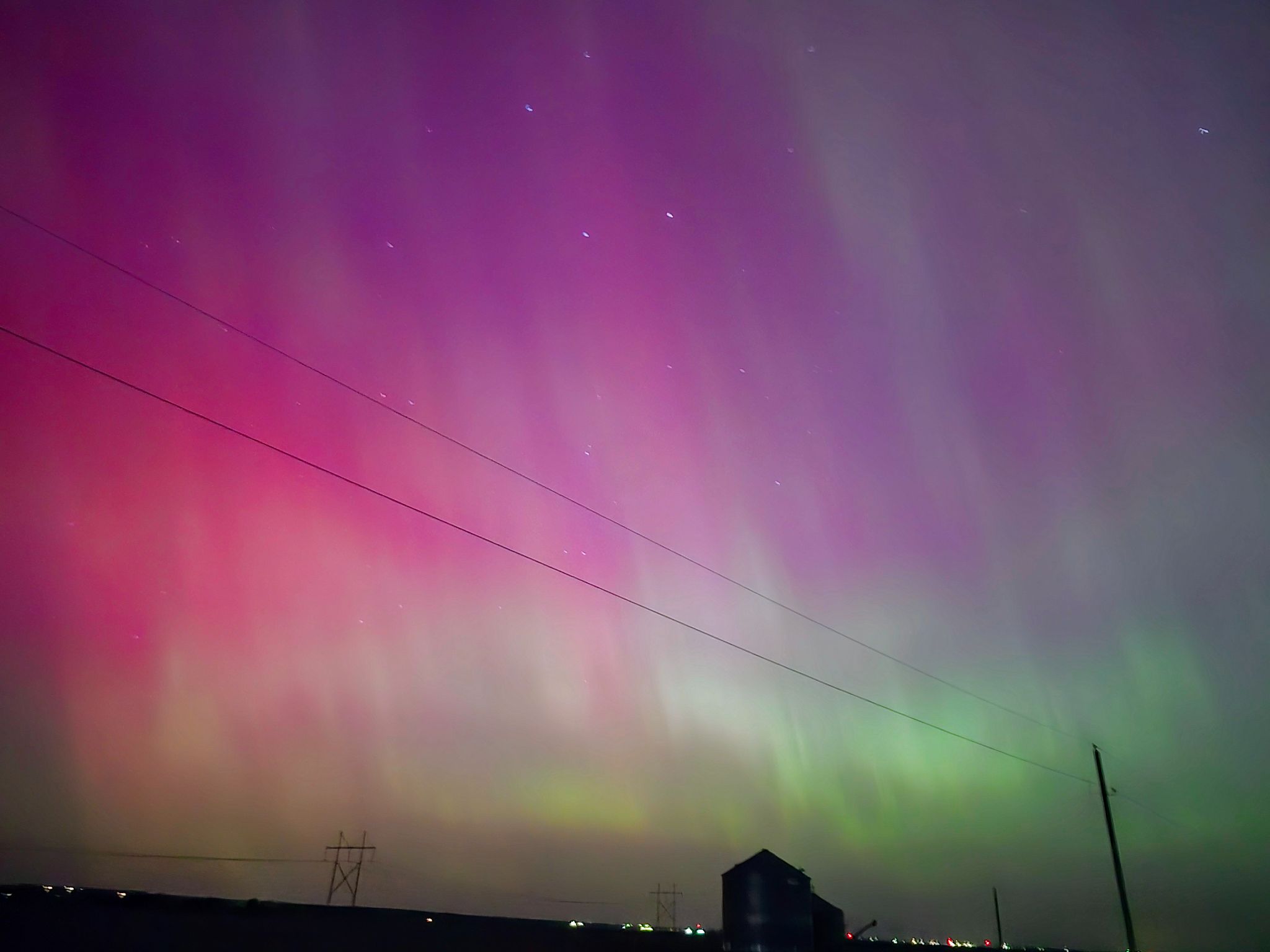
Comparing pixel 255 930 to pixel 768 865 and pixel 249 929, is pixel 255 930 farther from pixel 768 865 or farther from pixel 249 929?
pixel 768 865

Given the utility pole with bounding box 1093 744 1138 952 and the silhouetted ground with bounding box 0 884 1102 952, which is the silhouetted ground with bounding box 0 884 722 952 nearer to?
the silhouetted ground with bounding box 0 884 1102 952

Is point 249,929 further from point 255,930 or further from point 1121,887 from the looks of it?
point 1121,887

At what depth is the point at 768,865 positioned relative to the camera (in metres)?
43.7

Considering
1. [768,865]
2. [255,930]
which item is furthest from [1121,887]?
[255,930]

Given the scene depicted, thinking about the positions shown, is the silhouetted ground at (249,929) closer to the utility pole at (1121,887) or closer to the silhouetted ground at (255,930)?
the silhouetted ground at (255,930)

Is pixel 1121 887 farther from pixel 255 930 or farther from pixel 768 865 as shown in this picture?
pixel 255 930

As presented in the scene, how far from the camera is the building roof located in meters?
43.7

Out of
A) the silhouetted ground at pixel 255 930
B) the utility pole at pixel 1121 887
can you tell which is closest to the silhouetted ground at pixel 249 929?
the silhouetted ground at pixel 255 930

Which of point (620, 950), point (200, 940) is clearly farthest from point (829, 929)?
point (200, 940)

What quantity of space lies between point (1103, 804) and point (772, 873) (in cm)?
1673

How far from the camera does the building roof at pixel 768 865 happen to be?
4366 centimetres

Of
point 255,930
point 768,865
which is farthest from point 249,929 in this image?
point 768,865

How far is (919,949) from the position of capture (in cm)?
7462

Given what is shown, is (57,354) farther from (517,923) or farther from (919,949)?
(919,949)
